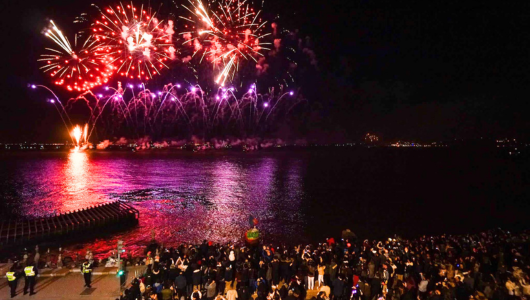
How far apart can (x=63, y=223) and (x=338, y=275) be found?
83.1 ft

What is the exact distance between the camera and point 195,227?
105 ft

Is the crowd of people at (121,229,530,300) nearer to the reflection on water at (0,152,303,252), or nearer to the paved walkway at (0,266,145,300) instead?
the paved walkway at (0,266,145,300)

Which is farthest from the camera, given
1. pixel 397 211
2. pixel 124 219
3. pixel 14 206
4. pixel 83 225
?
pixel 397 211

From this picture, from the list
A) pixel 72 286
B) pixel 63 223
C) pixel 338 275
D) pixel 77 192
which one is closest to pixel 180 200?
pixel 63 223

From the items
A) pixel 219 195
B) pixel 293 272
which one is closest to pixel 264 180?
pixel 219 195

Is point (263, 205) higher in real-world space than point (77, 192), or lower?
lower

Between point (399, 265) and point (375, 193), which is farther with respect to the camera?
point (375, 193)

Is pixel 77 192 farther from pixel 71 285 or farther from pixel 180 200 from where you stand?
pixel 71 285

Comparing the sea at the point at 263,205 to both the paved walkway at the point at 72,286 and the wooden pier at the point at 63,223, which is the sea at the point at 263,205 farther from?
the paved walkway at the point at 72,286

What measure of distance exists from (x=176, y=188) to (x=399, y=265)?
144 feet

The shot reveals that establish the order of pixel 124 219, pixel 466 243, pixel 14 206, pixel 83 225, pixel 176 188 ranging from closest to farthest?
pixel 466 243 → pixel 83 225 → pixel 124 219 → pixel 14 206 → pixel 176 188

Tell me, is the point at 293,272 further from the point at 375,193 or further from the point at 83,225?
the point at 375,193

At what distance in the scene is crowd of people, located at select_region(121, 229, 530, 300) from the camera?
1138 cm

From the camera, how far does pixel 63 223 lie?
92.5 feet
